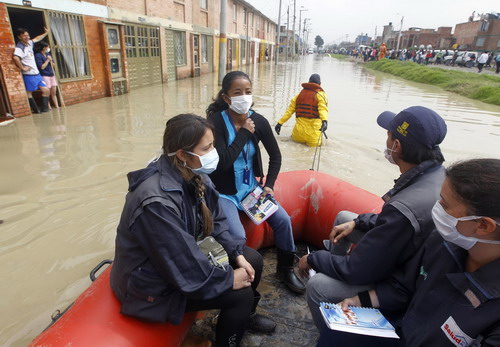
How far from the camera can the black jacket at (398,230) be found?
1.49 meters

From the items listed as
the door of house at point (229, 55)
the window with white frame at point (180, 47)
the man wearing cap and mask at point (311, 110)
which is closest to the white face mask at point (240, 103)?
the man wearing cap and mask at point (311, 110)

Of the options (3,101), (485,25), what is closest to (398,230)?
(3,101)

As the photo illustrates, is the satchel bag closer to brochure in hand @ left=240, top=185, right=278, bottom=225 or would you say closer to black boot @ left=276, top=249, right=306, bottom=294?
brochure in hand @ left=240, top=185, right=278, bottom=225

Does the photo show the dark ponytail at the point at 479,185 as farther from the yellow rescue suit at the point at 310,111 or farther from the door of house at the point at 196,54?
the door of house at the point at 196,54

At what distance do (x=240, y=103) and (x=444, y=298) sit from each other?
191 centimetres

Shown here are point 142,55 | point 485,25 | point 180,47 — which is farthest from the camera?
point 485,25

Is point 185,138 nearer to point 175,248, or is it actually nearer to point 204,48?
point 175,248

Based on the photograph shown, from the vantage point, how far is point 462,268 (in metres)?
1.29

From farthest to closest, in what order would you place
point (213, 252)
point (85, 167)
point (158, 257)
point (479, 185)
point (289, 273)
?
point (85, 167)
point (289, 273)
point (213, 252)
point (158, 257)
point (479, 185)

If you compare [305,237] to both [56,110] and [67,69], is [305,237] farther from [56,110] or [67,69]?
[67,69]

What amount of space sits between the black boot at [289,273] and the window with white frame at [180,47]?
14442mm

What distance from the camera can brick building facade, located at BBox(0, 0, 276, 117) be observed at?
6.97 metres

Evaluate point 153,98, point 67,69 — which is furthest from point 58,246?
point 153,98

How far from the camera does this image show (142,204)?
1.42 meters
